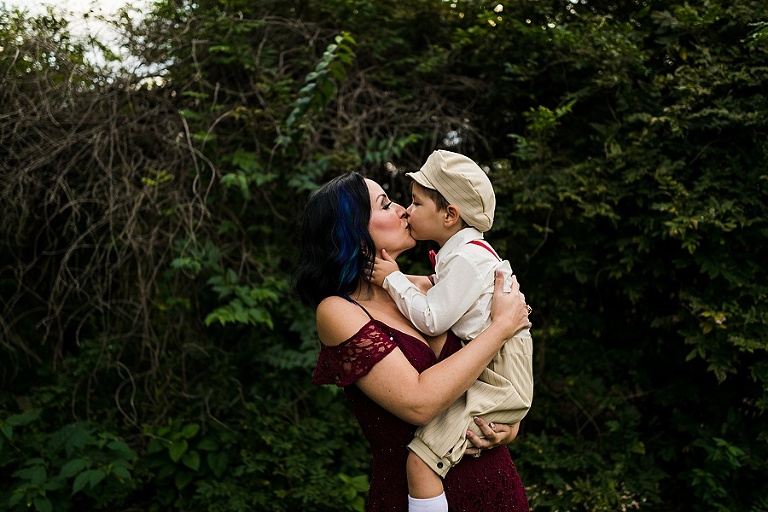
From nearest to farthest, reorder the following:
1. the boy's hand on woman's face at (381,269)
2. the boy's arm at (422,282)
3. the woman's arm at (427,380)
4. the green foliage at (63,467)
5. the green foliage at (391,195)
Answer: the woman's arm at (427,380)
the boy's hand on woman's face at (381,269)
the boy's arm at (422,282)
the green foliage at (63,467)
the green foliage at (391,195)

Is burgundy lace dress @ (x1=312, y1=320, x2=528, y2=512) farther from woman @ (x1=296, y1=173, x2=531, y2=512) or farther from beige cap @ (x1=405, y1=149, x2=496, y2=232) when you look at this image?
beige cap @ (x1=405, y1=149, x2=496, y2=232)

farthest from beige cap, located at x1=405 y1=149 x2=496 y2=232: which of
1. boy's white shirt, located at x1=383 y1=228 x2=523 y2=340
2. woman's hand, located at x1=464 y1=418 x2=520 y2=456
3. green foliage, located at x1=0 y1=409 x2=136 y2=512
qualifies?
green foliage, located at x1=0 y1=409 x2=136 y2=512

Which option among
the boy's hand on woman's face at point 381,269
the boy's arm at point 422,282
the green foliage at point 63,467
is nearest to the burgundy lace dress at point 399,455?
the boy's hand on woman's face at point 381,269

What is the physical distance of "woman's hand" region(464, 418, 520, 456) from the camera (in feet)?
6.25

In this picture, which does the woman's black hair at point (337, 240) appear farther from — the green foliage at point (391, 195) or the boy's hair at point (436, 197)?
the green foliage at point (391, 195)

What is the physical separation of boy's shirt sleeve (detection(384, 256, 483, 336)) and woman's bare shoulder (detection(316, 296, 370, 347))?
0.41 ft

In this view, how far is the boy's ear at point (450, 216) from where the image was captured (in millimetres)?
2068

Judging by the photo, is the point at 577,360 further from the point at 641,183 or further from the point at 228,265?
the point at 228,265

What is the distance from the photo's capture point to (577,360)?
3.87m

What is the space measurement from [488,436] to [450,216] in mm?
639

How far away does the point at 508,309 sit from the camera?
1.91m

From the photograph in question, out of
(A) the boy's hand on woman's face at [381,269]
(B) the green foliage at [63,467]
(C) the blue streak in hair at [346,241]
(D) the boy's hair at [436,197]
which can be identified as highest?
(D) the boy's hair at [436,197]

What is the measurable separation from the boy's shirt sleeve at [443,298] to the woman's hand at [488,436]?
285 millimetres

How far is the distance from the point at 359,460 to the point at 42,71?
2.80 m
